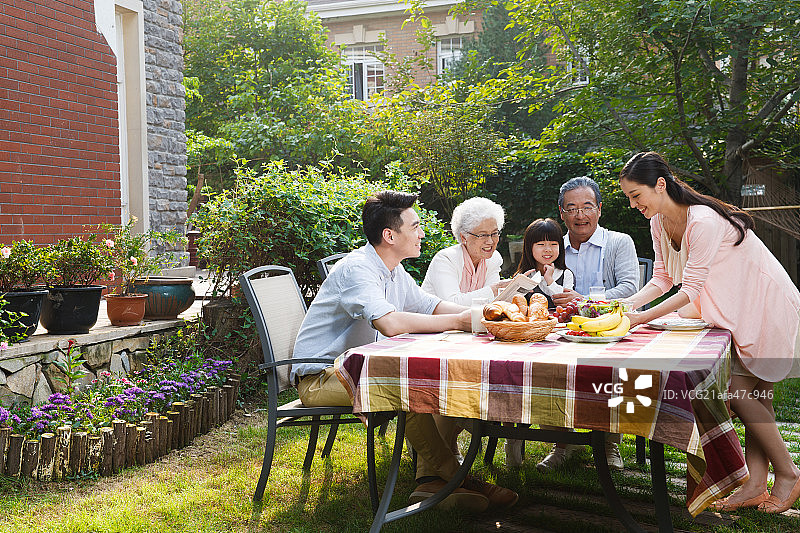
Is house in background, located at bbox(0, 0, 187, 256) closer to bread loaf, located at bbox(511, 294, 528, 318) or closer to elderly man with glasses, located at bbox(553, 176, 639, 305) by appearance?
elderly man with glasses, located at bbox(553, 176, 639, 305)

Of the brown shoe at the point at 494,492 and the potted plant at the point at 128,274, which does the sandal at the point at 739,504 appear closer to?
the brown shoe at the point at 494,492

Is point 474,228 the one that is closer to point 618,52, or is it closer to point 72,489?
point 72,489

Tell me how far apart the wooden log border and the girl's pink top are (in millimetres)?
2863

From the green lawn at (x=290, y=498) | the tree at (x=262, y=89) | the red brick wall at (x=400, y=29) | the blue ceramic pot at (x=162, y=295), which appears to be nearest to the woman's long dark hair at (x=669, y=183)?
the green lawn at (x=290, y=498)

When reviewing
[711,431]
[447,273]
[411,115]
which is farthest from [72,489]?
[411,115]

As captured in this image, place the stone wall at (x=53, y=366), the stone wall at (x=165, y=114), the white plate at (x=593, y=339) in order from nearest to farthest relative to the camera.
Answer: the white plate at (x=593, y=339), the stone wall at (x=53, y=366), the stone wall at (x=165, y=114)

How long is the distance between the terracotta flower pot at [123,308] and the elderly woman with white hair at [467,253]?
2.11 m

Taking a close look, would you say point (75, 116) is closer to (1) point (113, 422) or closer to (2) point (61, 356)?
(2) point (61, 356)

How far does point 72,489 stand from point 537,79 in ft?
24.6

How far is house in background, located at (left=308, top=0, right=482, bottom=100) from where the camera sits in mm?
18109

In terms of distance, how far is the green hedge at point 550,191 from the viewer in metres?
10.5

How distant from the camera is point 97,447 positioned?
3.58 metres

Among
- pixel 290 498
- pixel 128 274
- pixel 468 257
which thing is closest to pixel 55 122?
pixel 128 274

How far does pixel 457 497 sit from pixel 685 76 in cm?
565
